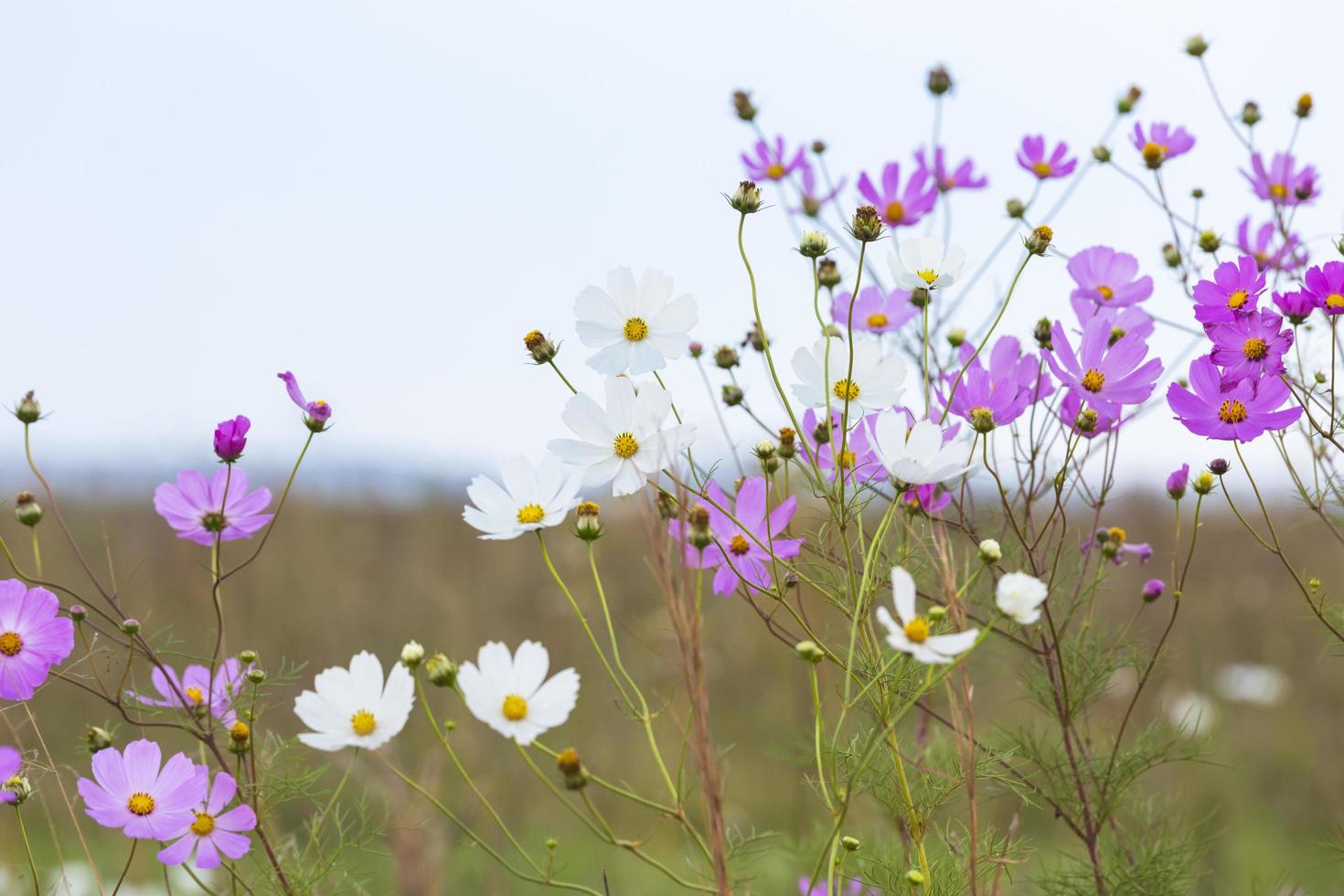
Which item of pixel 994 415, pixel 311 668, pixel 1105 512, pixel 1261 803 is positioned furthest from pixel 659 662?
pixel 994 415

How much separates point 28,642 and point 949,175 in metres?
1.50

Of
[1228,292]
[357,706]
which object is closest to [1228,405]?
[1228,292]

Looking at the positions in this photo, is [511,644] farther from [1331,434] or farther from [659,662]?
[1331,434]

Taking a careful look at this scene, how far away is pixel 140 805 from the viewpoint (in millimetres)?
997

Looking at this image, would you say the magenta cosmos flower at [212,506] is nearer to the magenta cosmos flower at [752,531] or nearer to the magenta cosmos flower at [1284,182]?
the magenta cosmos flower at [752,531]

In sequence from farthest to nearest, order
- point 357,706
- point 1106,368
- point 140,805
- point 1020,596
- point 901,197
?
point 901,197 → point 1106,368 → point 140,805 → point 357,706 → point 1020,596

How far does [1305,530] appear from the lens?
4477 mm

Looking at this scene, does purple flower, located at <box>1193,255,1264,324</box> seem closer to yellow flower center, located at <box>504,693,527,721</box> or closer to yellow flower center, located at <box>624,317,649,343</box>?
yellow flower center, located at <box>624,317,649,343</box>

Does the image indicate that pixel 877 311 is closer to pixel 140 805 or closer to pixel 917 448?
pixel 917 448

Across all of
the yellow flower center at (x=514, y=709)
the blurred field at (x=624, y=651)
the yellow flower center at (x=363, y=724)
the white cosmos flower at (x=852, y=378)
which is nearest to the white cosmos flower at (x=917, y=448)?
the white cosmos flower at (x=852, y=378)

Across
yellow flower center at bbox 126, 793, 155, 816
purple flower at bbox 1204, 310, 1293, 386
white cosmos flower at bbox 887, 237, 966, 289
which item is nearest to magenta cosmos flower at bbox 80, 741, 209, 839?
yellow flower center at bbox 126, 793, 155, 816

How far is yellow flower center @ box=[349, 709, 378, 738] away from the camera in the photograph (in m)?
0.87

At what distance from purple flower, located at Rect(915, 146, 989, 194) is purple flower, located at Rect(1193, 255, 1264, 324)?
73 centimetres

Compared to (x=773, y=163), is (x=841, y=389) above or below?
below
